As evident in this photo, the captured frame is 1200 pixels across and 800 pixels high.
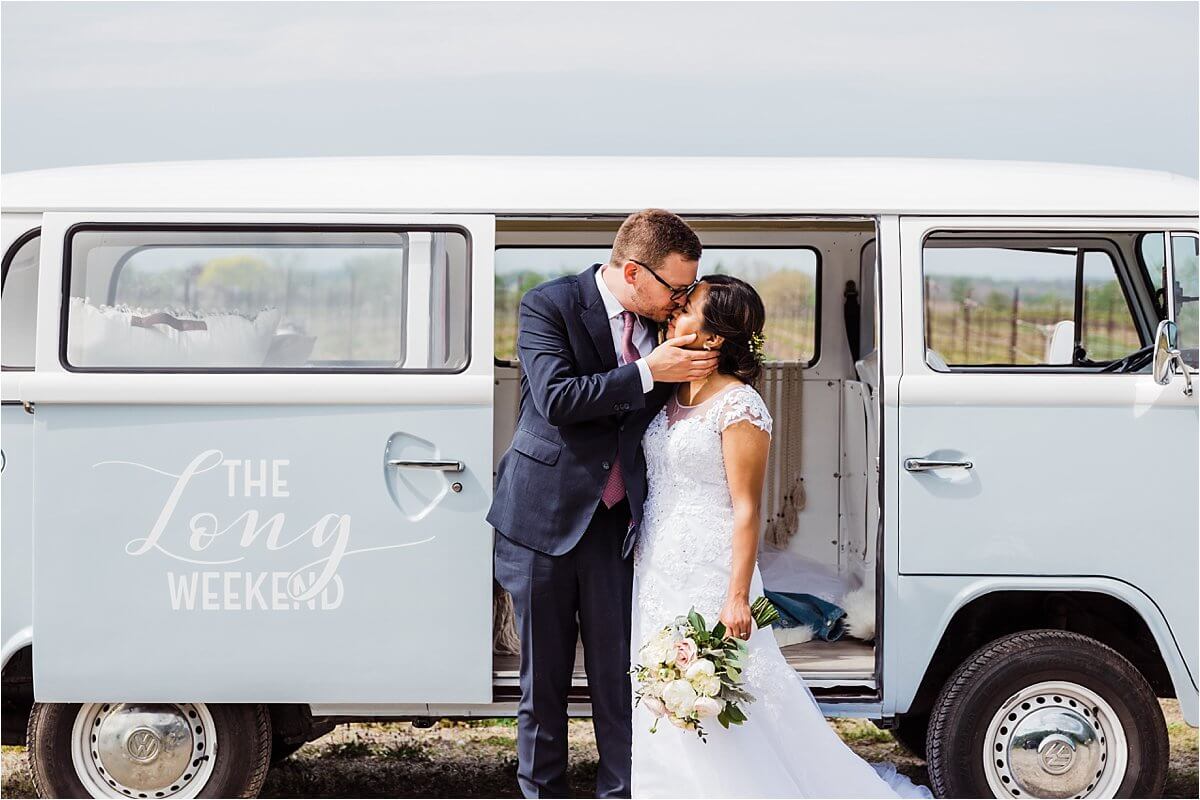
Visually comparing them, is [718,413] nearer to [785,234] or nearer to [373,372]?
[373,372]

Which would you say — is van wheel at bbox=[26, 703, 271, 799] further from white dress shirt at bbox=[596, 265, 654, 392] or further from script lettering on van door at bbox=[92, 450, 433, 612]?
white dress shirt at bbox=[596, 265, 654, 392]

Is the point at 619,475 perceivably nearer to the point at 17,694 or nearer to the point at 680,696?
the point at 680,696

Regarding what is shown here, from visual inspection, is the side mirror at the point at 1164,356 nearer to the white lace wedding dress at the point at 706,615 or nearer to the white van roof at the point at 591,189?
the white van roof at the point at 591,189

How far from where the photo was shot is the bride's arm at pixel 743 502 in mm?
4082

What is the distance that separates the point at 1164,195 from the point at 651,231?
2.10 meters

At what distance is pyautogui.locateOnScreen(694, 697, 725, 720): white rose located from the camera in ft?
13.1

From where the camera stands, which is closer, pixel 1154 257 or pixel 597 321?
pixel 597 321

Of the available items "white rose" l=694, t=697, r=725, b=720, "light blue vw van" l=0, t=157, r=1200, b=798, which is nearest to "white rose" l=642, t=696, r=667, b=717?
"white rose" l=694, t=697, r=725, b=720

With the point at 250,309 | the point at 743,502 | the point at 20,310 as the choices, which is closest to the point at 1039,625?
the point at 743,502

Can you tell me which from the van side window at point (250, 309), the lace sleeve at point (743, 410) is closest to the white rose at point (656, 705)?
the lace sleeve at point (743, 410)

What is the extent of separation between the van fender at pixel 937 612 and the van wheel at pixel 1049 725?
0.18 metres

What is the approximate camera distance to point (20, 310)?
5129 millimetres

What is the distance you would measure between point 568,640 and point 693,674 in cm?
66

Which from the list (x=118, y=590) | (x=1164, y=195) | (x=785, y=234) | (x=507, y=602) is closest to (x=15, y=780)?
(x=118, y=590)
